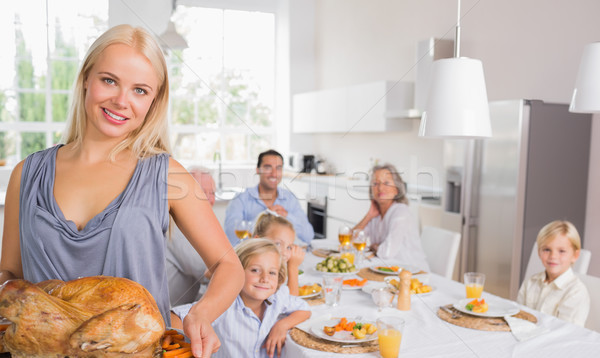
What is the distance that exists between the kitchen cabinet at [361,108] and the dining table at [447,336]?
221 centimetres

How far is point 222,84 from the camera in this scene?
6.07 meters

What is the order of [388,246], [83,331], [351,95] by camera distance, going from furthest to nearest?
[351,95] < [388,246] < [83,331]

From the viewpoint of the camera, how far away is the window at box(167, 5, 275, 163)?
19.4ft

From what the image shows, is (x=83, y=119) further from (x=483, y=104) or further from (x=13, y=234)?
(x=483, y=104)

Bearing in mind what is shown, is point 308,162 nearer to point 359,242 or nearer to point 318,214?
point 318,214

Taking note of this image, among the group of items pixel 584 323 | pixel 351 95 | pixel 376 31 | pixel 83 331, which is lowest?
pixel 584 323

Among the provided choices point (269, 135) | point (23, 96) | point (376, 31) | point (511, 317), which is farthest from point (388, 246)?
point (23, 96)

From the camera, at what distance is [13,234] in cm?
79

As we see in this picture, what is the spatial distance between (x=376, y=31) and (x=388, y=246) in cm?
278

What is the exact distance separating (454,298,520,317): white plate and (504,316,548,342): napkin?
4 centimetres

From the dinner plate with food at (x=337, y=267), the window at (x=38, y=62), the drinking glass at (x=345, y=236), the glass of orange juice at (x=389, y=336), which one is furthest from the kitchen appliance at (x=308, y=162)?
the glass of orange juice at (x=389, y=336)

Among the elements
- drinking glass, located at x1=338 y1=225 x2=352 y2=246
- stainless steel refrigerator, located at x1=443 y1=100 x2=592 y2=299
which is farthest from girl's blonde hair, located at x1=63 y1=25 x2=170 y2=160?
stainless steel refrigerator, located at x1=443 y1=100 x2=592 y2=299

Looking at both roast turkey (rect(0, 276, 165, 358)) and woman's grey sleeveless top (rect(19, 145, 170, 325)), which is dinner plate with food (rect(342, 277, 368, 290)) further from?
roast turkey (rect(0, 276, 165, 358))

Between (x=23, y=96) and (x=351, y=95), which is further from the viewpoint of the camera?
(x=23, y=96)
